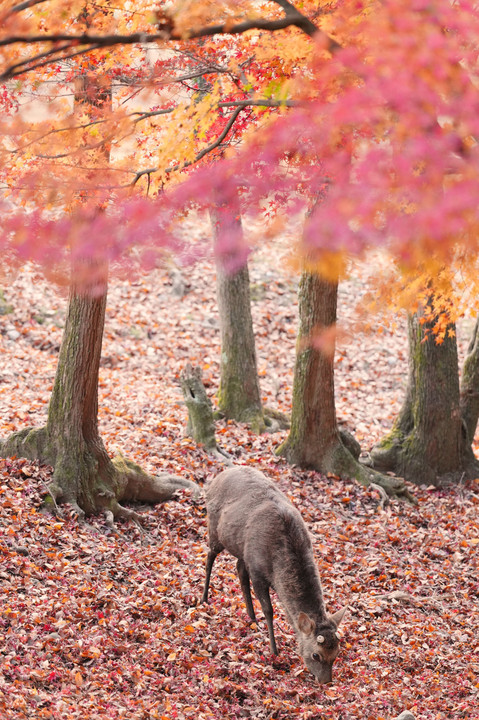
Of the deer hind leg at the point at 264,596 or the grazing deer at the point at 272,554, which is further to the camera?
the deer hind leg at the point at 264,596

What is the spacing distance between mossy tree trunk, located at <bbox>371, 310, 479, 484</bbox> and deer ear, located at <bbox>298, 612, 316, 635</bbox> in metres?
6.65

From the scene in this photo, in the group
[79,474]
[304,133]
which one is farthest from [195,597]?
[304,133]

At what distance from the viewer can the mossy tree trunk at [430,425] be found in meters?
11.6

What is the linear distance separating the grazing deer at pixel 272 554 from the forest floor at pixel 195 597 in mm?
411

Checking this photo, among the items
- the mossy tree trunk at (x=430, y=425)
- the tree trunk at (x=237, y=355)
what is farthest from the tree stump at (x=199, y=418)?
the mossy tree trunk at (x=430, y=425)

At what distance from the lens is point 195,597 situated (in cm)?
712

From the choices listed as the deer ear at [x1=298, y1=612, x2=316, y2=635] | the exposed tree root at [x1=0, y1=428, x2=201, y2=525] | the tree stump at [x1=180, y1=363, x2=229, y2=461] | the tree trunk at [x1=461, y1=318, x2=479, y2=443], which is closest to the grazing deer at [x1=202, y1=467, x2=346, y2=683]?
the deer ear at [x1=298, y1=612, x2=316, y2=635]

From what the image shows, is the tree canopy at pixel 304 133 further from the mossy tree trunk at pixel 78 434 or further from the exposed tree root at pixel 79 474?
the exposed tree root at pixel 79 474

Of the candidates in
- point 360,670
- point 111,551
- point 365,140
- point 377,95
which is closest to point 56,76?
point 365,140

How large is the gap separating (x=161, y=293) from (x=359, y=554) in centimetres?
1104

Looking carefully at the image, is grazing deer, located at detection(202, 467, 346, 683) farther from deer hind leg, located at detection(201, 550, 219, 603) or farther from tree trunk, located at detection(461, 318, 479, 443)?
tree trunk, located at detection(461, 318, 479, 443)

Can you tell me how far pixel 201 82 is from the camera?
8.78 meters

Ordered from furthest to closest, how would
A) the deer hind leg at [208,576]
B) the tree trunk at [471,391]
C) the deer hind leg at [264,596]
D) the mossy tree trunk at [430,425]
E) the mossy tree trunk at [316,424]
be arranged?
the tree trunk at [471,391] < the mossy tree trunk at [430,425] < the mossy tree trunk at [316,424] < the deer hind leg at [208,576] < the deer hind leg at [264,596]

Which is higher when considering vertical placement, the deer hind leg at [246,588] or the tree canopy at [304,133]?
the tree canopy at [304,133]
